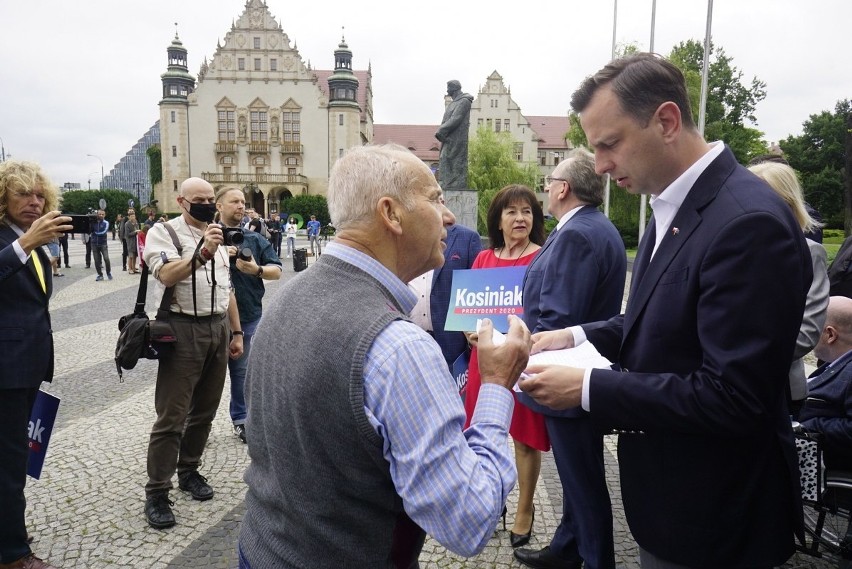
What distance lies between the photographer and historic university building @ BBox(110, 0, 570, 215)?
57250 millimetres

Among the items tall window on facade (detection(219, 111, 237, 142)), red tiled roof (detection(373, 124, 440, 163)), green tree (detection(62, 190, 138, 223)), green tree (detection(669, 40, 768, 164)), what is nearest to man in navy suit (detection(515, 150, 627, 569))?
green tree (detection(669, 40, 768, 164))

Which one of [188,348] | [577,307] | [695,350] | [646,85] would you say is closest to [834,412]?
[577,307]

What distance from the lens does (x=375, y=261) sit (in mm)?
1421

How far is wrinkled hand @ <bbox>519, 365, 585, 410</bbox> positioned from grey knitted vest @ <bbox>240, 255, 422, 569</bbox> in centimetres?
51

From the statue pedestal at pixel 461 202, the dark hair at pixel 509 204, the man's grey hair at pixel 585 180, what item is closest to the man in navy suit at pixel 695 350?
the man's grey hair at pixel 585 180

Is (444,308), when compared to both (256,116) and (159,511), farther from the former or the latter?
(256,116)

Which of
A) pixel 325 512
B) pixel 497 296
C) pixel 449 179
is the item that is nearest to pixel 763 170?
pixel 497 296

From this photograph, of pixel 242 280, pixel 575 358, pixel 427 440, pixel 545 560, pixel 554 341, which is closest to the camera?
pixel 427 440

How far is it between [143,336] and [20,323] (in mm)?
662

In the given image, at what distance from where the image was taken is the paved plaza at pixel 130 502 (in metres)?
3.15

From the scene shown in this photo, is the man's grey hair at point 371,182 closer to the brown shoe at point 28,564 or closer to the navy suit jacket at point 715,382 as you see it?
the navy suit jacket at point 715,382

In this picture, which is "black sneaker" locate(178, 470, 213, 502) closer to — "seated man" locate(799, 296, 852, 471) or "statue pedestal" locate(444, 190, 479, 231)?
"seated man" locate(799, 296, 852, 471)

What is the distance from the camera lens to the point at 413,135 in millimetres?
72125

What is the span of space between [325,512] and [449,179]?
34.1ft
